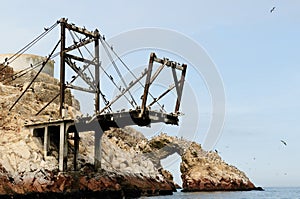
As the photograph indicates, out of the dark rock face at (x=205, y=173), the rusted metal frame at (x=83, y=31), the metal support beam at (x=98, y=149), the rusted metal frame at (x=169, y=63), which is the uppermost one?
the rusted metal frame at (x=83, y=31)

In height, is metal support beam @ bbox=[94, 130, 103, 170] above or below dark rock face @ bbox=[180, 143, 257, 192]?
above

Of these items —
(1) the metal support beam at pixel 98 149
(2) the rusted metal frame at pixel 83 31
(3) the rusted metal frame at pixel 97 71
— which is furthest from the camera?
(3) the rusted metal frame at pixel 97 71

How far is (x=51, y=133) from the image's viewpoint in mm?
58219

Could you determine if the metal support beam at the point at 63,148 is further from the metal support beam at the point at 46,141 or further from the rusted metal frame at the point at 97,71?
the rusted metal frame at the point at 97,71

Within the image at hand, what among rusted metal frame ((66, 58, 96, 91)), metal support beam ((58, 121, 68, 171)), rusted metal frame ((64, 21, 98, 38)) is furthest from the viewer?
rusted metal frame ((64, 21, 98, 38))

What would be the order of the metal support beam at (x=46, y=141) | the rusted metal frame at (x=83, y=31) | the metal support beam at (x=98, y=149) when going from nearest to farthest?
the metal support beam at (x=46, y=141), the metal support beam at (x=98, y=149), the rusted metal frame at (x=83, y=31)

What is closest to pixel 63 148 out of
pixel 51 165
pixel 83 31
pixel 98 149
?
pixel 51 165

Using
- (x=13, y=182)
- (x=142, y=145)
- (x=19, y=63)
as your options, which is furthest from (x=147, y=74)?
(x=142, y=145)

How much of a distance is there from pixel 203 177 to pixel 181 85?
61.2 metres

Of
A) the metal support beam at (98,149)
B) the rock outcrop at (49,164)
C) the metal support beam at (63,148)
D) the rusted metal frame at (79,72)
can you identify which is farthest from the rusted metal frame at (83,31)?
the metal support beam at (63,148)

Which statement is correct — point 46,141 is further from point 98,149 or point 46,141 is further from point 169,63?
point 169,63

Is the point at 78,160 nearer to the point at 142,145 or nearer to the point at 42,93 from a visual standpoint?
the point at 42,93

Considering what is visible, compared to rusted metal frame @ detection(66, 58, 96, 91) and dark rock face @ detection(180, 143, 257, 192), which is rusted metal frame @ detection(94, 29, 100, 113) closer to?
rusted metal frame @ detection(66, 58, 96, 91)

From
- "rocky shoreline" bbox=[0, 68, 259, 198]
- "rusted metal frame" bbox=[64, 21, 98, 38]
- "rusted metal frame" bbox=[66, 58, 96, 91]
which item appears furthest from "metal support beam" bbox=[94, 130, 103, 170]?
"rusted metal frame" bbox=[64, 21, 98, 38]
